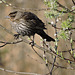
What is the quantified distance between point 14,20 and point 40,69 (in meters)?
3.34

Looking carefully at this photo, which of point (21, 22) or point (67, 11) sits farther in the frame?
point (21, 22)

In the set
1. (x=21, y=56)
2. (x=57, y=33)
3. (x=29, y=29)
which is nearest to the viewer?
(x=57, y=33)

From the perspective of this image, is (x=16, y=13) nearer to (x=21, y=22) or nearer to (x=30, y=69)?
(x=21, y=22)

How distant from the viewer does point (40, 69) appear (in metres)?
7.05

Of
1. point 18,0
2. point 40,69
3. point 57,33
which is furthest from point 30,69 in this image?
point 57,33

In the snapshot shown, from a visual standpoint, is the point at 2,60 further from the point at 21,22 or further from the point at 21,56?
the point at 21,22

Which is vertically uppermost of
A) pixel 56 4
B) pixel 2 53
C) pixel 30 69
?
pixel 56 4

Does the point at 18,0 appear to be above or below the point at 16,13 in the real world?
above

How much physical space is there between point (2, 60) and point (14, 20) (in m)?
4.33

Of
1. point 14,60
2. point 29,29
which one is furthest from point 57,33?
point 14,60

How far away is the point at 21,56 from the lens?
7.93m

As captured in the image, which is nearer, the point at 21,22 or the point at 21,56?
the point at 21,22

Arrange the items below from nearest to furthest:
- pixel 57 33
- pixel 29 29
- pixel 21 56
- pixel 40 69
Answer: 1. pixel 57 33
2. pixel 29 29
3. pixel 40 69
4. pixel 21 56

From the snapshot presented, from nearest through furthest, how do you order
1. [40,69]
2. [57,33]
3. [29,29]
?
[57,33] → [29,29] → [40,69]
